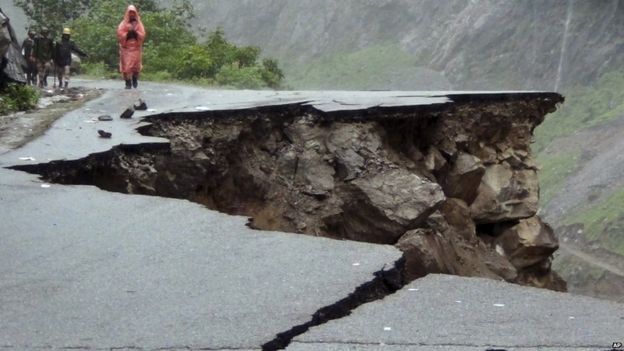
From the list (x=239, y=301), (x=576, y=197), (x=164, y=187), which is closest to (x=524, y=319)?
(x=239, y=301)

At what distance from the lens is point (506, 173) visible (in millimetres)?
15359

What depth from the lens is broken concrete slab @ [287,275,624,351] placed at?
228 inches

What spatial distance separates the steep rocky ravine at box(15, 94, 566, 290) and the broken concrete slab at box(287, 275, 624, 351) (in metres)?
4.35

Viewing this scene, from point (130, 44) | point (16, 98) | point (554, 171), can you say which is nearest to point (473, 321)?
point (16, 98)

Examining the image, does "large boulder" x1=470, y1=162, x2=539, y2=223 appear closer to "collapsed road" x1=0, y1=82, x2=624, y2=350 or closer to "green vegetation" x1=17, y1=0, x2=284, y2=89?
"collapsed road" x1=0, y1=82, x2=624, y2=350

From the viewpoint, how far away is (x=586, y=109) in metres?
41.7

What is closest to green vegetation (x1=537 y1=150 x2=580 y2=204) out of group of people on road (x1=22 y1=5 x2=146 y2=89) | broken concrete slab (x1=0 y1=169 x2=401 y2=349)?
group of people on road (x1=22 y1=5 x2=146 y2=89)

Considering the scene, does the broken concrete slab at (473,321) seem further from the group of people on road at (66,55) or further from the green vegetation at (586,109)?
Result: the green vegetation at (586,109)

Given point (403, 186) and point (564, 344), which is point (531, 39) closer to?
point (403, 186)

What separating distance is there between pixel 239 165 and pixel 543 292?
6.49 meters

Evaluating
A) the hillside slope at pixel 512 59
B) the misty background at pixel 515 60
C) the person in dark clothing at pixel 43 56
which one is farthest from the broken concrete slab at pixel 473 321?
the hillside slope at pixel 512 59

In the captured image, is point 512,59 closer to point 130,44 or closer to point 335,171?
point 130,44

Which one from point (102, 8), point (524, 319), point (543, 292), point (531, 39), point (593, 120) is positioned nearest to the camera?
point (524, 319)

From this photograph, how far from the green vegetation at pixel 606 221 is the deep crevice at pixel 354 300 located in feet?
75.7
